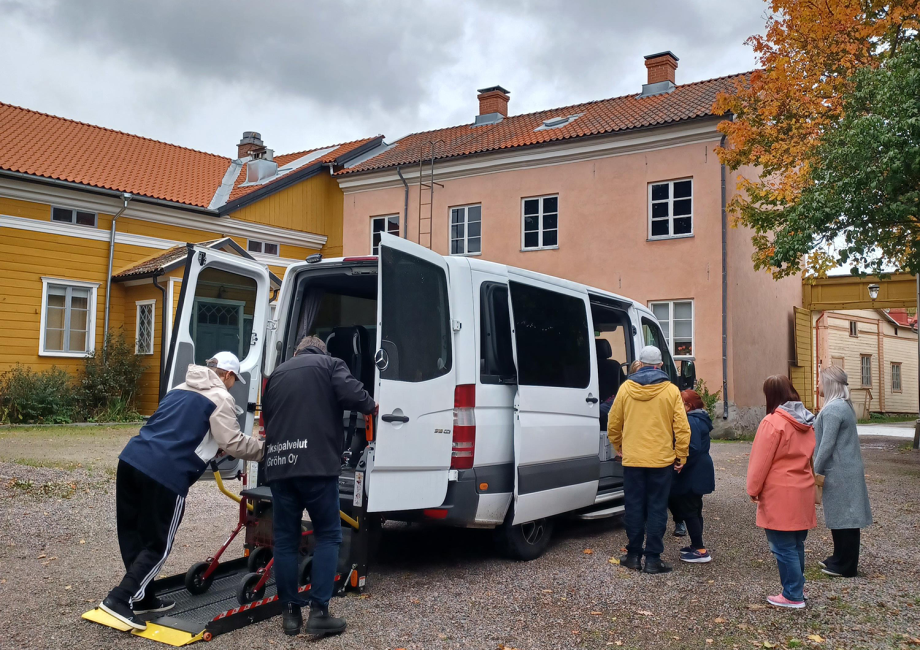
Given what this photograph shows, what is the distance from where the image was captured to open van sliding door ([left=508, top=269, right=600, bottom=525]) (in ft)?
20.4

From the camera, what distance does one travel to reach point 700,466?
6664 millimetres

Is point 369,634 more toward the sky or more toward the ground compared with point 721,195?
more toward the ground

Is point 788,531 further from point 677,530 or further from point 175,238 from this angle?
point 175,238

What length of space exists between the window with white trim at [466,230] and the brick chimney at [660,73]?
5654mm

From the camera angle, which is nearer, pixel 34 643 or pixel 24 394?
pixel 34 643

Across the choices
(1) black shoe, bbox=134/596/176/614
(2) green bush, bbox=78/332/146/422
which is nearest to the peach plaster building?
(2) green bush, bbox=78/332/146/422

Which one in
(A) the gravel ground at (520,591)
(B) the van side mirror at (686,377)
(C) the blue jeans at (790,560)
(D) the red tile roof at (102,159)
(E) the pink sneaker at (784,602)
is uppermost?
(D) the red tile roof at (102,159)

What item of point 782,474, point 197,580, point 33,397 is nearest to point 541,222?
Answer: point 33,397

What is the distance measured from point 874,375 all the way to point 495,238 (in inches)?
793

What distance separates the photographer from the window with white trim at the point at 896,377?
114 ft

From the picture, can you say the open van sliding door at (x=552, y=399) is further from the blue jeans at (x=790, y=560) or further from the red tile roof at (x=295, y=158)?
the red tile roof at (x=295, y=158)

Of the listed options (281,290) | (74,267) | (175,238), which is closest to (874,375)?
(175,238)

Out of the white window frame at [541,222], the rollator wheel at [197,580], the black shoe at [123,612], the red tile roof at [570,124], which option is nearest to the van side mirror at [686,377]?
the rollator wheel at [197,580]

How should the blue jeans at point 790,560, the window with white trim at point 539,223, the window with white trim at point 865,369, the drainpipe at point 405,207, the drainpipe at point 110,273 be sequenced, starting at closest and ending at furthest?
the blue jeans at point 790,560 < the drainpipe at point 110,273 < the window with white trim at point 539,223 < the drainpipe at point 405,207 < the window with white trim at point 865,369
